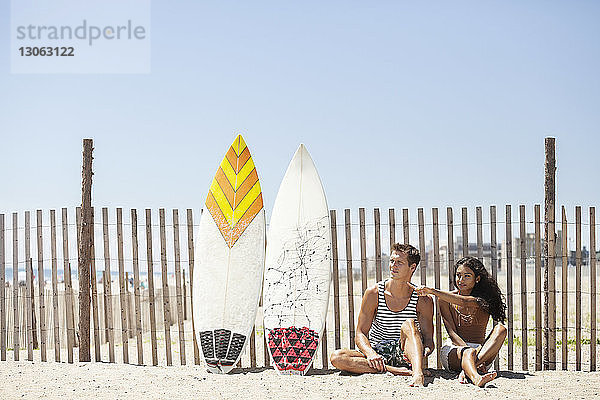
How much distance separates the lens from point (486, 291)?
4.97 m

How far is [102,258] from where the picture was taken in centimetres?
587

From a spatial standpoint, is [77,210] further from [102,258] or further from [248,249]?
[248,249]

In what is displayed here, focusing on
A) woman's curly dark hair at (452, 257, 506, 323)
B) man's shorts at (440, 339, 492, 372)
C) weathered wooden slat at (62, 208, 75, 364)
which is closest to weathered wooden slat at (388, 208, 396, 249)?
woman's curly dark hair at (452, 257, 506, 323)

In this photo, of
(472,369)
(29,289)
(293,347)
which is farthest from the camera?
(29,289)

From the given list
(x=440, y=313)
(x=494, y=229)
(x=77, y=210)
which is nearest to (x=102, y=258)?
(x=77, y=210)

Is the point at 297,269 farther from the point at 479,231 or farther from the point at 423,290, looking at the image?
the point at 479,231

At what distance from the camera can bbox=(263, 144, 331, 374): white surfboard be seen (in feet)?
17.8

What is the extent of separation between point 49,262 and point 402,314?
3.05 meters

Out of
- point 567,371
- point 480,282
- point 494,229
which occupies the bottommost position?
point 567,371

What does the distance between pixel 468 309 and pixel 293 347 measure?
1340 millimetres

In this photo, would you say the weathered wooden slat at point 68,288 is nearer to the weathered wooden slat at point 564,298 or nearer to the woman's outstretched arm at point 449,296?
the woman's outstretched arm at point 449,296

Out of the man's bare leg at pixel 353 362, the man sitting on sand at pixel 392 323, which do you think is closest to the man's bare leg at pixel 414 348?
the man sitting on sand at pixel 392 323

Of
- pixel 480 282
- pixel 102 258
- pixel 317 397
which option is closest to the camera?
pixel 317 397

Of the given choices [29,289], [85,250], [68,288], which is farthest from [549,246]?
[29,289]
